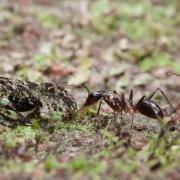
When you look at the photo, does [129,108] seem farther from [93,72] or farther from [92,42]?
[92,42]

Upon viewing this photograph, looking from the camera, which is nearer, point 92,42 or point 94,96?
point 94,96

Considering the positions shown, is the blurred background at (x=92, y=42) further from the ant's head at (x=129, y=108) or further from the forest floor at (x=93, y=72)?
the ant's head at (x=129, y=108)

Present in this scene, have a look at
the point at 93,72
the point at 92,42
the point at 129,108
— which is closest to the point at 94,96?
the point at 129,108

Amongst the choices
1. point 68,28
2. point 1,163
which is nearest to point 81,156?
point 1,163

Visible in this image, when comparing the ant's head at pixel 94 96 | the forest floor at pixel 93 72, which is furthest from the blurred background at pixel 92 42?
the ant's head at pixel 94 96

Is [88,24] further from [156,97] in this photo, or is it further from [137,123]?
[137,123]

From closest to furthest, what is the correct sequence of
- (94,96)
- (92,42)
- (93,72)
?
(94,96) → (93,72) → (92,42)

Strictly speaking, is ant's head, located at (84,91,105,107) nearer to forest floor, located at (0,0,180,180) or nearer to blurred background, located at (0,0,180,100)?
forest floor, located at (0,0,180,180)

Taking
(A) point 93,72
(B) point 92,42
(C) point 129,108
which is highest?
(B) point 92,42

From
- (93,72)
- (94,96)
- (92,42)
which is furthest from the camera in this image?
(92,42)
